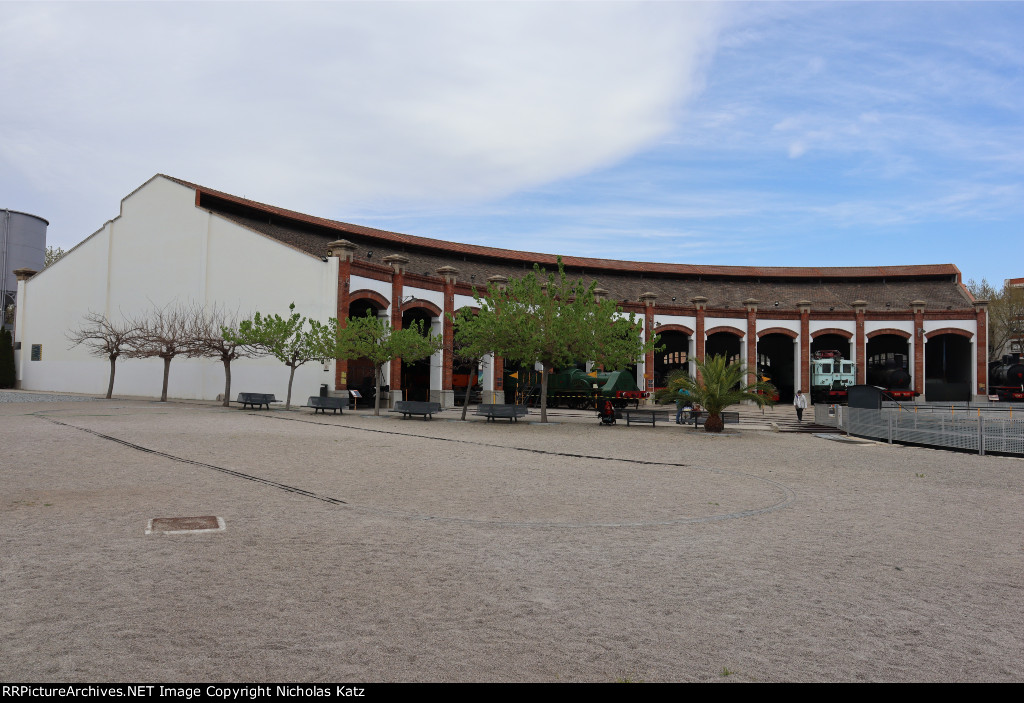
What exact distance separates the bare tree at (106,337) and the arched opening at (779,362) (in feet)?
129

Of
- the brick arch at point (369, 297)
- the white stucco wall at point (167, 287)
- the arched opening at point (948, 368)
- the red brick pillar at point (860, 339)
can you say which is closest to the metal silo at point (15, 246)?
the white stucco wall at point (167, 287)

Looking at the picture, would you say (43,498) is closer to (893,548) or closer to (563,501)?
(563,501)

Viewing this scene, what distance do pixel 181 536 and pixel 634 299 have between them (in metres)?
42.4

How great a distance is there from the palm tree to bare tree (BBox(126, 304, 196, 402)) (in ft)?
70.4

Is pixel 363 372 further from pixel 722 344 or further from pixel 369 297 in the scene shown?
pixel 722 344

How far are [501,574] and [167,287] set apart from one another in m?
36.2

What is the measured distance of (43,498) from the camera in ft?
25.8

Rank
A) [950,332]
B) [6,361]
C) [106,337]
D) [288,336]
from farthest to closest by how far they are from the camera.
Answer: [950,332]
[6,361]
[106,337]
[288,336]

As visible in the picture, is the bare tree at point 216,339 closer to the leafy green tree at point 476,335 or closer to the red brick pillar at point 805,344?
the leafy green tree at point 476,335

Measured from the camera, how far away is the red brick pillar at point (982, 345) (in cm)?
4422

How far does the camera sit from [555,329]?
23250 mm

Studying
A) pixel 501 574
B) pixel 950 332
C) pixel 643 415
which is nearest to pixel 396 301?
pixel 643 415

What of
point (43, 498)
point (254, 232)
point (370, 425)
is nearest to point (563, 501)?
point (43, 498)
